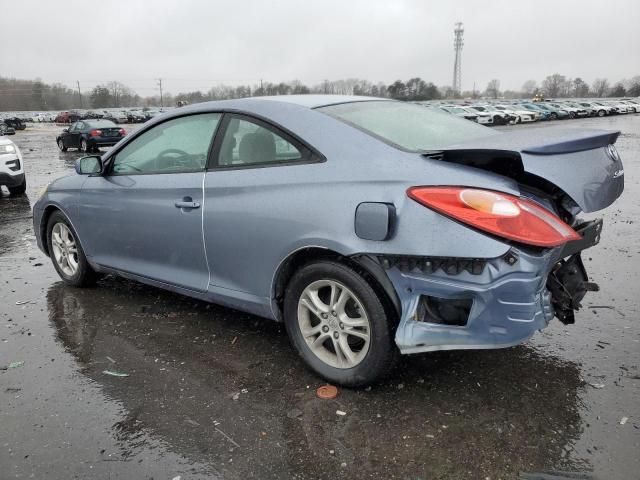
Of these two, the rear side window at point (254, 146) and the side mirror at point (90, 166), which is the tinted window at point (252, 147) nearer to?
the rear side window at point (254, 146)

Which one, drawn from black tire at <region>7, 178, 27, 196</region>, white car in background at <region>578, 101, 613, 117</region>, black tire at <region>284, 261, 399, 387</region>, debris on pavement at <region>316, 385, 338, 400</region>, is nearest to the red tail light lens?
black tire at <region>284, 261, 399, 387</region>

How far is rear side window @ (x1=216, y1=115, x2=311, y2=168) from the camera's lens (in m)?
3.18

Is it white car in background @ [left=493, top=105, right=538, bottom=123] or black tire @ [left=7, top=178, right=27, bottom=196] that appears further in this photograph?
white car in background @ [left=493, top=105, right=538, bottom=123]

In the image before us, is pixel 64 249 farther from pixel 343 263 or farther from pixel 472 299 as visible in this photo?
pixel 472 299

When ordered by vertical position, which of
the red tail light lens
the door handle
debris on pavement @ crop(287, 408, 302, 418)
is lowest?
debris on pavement @ crop(287, 408, 302, 418)

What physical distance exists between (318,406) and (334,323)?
456 millimetres

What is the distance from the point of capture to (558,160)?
263cm

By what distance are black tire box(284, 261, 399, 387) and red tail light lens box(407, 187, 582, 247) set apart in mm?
584

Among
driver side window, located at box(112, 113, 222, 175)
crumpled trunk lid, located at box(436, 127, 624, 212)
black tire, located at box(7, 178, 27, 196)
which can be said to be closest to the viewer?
crumpled trunk lid, located at box(436, 127, 624, 212)

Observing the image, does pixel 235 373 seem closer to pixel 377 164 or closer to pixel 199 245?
pixel 199 245

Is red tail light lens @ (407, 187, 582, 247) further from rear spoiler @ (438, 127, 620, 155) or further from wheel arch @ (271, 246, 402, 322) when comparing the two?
wheel arch @ (271, 246, 402, 322)

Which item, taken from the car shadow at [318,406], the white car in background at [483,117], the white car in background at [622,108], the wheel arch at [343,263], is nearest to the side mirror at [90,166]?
the car shadow at [318,406]

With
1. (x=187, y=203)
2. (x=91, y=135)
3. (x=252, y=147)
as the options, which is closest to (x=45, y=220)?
(x=187, y=203)

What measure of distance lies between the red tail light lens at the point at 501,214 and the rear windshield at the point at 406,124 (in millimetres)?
460
